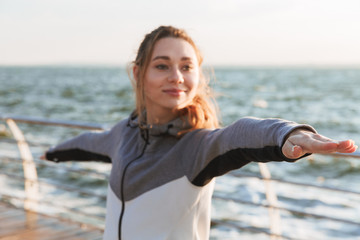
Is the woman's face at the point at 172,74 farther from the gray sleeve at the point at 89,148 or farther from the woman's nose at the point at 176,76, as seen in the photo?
the gray sleeve at the point at 89,148

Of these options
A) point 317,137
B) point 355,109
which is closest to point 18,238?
point 317,137

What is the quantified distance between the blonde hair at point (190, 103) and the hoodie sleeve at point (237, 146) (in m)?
0.09

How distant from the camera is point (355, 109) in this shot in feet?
72.3

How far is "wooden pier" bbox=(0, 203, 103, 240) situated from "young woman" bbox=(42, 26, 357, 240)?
60.9 inches

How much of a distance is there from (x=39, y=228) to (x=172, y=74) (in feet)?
7.02

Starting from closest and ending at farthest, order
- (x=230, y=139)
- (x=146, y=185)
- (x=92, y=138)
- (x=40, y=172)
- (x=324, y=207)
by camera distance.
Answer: (x=230, y=139) → (x=146, y=185) → (x=92, y=138) → (x=324, y=207) → (x=40, y=172)

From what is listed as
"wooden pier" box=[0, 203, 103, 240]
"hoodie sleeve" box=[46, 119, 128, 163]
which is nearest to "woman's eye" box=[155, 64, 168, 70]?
"hoodie sleeve" box=[46, 119, 128, 163]

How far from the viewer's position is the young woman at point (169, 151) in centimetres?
154

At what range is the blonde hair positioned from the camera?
1706mm

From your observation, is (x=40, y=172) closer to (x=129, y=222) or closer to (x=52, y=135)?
(x=52, y=135)

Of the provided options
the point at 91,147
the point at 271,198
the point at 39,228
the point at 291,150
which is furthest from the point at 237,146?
the point at 39,228

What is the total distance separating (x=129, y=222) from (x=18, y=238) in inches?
70.6

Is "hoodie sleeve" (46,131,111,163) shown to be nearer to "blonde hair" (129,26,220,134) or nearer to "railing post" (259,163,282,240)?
"blonde hair" (129,26,220,134)

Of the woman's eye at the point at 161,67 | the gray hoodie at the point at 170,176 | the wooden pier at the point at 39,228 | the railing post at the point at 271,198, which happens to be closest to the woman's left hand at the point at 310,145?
the gray hoodie at the point at 170,176
